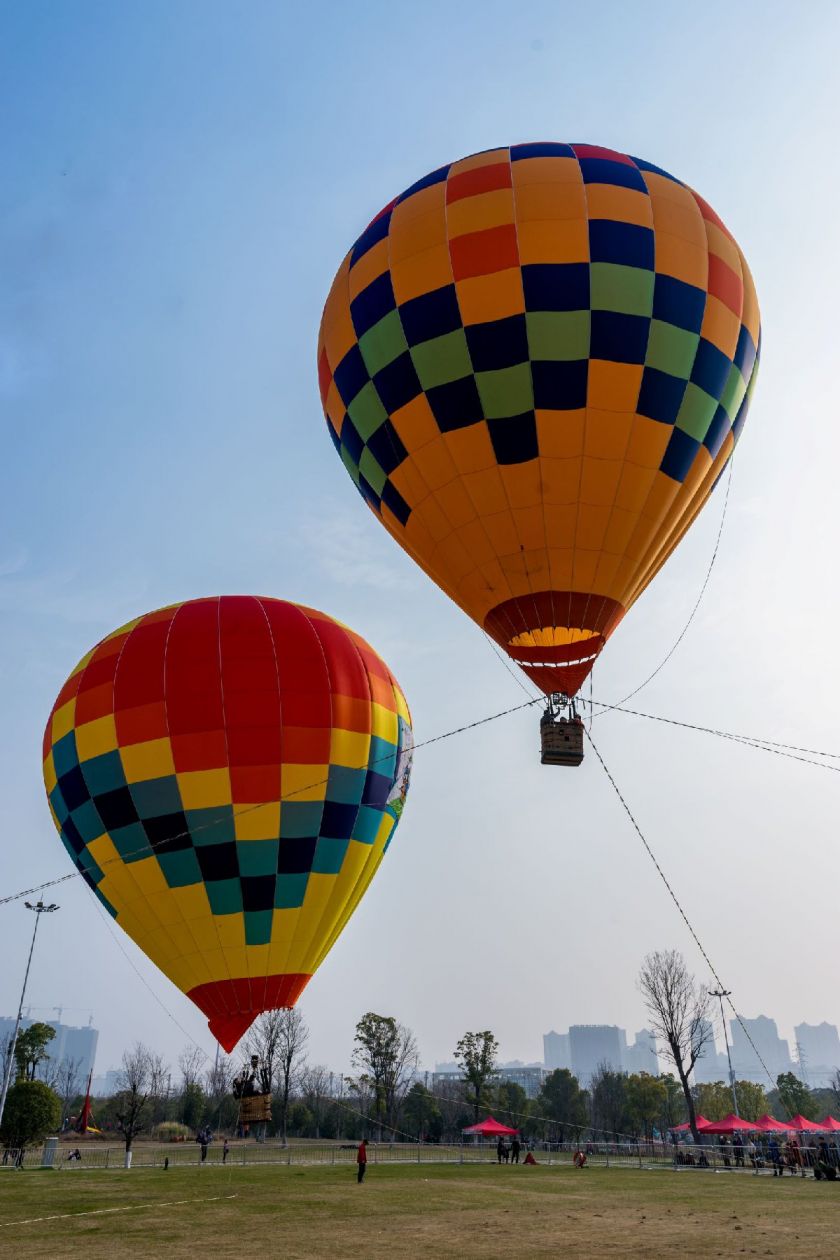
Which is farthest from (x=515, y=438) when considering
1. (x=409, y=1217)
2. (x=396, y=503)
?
(x=409, y=1217)

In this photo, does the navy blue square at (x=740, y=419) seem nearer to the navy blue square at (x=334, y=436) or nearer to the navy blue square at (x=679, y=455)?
the navy blue square at (x=679, y=455)

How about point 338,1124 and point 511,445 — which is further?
point 338,1124

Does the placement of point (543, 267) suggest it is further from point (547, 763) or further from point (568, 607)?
point (547, 763)

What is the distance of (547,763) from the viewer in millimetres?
12820

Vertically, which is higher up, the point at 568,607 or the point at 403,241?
the point at 403,241

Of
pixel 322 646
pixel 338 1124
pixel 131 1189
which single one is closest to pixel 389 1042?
pixel 338 1124

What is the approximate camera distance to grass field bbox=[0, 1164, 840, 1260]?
8766 millimetres

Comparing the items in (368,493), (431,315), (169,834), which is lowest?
(169,834)

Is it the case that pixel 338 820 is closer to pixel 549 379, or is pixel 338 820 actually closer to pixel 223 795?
pixel 223 795

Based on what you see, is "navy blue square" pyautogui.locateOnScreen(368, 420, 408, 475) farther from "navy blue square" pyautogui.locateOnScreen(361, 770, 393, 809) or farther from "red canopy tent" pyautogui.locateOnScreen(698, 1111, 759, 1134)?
"red canopy tent" pyautogui.locateOnScreen(698, 1111, 759, 1134)

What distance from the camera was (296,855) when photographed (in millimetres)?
14867

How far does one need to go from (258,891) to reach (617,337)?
1002 cm

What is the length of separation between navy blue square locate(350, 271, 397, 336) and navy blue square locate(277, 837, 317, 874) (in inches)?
323

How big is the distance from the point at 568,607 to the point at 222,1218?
916cm
